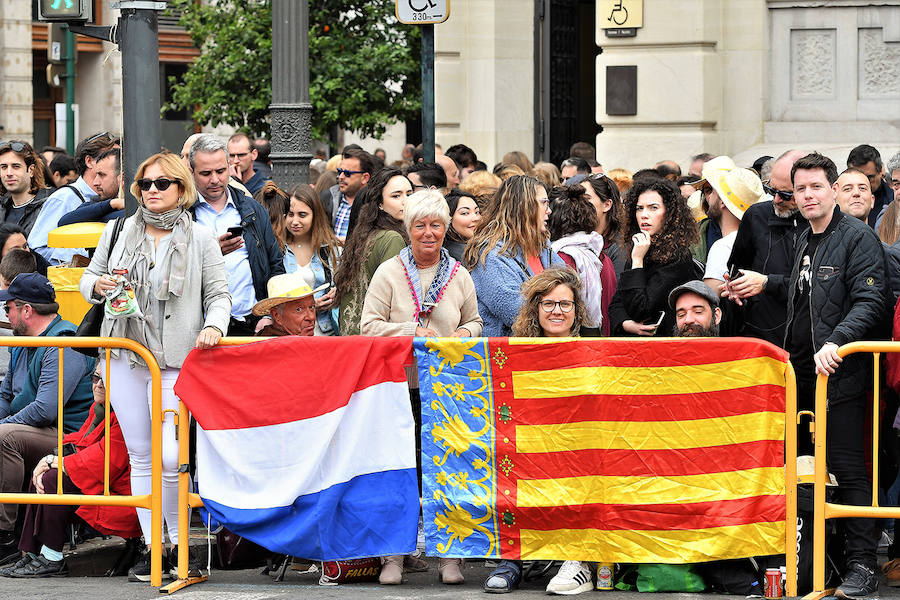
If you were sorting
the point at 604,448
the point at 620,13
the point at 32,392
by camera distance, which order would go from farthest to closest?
the point at 620,13, the point at 32,392, the point at 604,448

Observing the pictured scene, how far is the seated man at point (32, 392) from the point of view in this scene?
8453 mm

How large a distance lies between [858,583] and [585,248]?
2657 millimetres

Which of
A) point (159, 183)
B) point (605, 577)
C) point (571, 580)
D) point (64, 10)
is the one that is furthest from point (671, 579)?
point (64, 10)

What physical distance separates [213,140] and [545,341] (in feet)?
8.38

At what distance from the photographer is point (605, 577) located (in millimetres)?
7609

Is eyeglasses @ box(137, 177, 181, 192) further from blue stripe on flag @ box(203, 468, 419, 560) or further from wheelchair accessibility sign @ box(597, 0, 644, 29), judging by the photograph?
wheelchair accessibility sign @ box(597, 0, 644, 29)

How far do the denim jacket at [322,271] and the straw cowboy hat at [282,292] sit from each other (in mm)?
1060

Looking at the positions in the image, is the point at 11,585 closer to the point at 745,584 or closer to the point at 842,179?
the point at 745,584

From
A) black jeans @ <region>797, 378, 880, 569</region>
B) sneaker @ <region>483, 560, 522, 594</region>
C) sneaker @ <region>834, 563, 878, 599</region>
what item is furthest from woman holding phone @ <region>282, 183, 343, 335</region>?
sneaker @ <region>834, 563, 878, 599</region>

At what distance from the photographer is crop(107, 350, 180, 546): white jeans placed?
7.82 meters

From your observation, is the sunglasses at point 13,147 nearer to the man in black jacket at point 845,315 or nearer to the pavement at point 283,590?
the pavement at point 283,590

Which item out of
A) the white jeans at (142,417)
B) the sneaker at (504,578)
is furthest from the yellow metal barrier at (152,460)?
the sneaker at (504,578)

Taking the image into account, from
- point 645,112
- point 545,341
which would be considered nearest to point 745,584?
point 545,341

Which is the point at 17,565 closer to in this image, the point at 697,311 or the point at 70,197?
the point at 70,197
